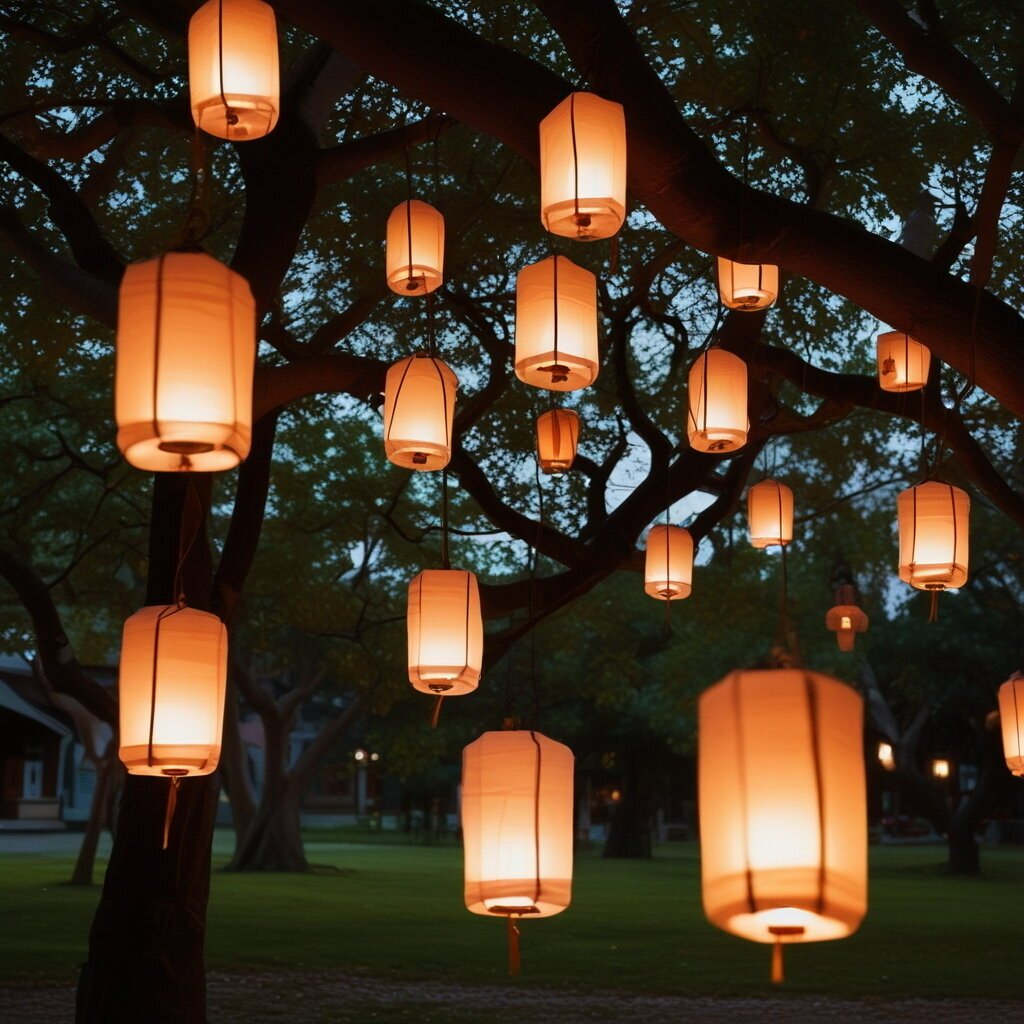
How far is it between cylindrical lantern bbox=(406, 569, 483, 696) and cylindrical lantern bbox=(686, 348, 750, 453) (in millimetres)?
1790

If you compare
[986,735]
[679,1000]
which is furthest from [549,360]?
[986,735]

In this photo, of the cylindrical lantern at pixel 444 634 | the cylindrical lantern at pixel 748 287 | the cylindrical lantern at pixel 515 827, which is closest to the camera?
the cylindrical lantern at pixel 515 827

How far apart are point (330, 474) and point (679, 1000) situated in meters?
9.09

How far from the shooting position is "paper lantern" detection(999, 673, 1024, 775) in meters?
6.89

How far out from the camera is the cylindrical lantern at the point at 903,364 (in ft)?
25.1

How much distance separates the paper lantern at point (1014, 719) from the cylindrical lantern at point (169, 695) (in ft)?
13.2

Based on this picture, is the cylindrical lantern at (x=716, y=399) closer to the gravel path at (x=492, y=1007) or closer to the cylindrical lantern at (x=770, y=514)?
the cylindrical lantern at (x=770, y=514)

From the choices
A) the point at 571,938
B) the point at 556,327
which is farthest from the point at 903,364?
the point at 571,938

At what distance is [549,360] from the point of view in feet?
18.0

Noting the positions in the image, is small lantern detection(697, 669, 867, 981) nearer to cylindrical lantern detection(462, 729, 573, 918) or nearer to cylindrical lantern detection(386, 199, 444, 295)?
cylindrical lantern detection(462, 729, 573, 918)

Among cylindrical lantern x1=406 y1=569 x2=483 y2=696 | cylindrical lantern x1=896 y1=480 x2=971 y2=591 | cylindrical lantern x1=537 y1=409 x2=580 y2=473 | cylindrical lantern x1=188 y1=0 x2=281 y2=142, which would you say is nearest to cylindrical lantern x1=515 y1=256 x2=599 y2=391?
cylindrical lantern x1=406 y1=569 x2=483 y2=696

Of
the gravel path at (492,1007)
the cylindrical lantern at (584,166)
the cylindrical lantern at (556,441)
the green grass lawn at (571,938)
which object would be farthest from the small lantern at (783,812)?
the green grass lawn at (571,938)

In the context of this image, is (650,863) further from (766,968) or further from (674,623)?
(766,968)

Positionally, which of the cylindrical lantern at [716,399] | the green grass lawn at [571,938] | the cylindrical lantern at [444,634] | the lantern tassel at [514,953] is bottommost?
the green grass lawn at [571,938]
